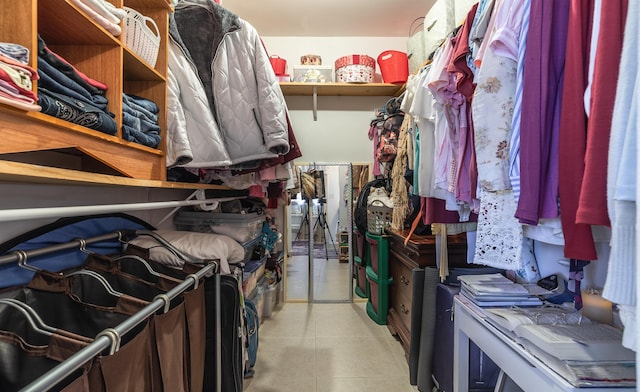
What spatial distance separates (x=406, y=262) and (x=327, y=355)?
839mm

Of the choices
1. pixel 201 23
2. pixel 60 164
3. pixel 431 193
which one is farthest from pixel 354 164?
pixel 60 164

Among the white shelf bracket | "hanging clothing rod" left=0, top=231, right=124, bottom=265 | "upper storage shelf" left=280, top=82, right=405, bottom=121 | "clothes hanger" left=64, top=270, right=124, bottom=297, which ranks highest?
"upper storage shelf" left=280, top=82, right=405, bottom=121

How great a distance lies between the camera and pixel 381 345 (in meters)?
2.11

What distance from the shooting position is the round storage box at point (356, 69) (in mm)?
2607

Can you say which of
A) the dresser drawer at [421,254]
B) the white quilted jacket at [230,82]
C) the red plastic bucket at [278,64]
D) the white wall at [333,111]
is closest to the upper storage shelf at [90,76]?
the white quilted jacket at [230,82]

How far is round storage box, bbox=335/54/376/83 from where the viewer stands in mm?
2607

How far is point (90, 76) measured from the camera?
0.88m

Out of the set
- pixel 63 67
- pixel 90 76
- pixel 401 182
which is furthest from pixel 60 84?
pixel 401 182

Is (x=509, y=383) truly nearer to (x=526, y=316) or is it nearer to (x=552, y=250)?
(x=526, y=316)

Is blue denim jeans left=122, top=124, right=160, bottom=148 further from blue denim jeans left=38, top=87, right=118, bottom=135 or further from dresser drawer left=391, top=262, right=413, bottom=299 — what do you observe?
dresser drawer left=391, top=262, right=413, bottom=299

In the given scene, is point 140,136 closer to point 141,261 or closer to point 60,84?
point 60,84

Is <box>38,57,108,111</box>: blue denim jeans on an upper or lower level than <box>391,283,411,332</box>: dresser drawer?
upper

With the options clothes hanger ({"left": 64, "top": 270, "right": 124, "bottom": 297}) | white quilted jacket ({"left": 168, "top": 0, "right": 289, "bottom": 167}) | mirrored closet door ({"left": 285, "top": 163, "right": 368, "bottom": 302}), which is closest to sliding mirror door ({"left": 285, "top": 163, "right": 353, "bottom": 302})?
mirrored closet door ({"left": 285, "top": 163, "right": 368, "bottom": 302})

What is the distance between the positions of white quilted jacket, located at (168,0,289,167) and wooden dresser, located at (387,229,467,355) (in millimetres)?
1062
